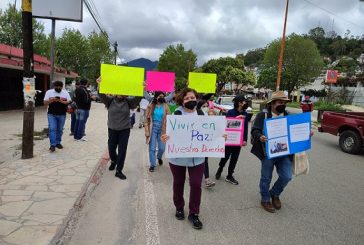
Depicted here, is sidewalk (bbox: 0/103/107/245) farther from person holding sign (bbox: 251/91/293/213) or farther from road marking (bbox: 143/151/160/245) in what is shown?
person holding sign (bbox: 251/91/293/213)

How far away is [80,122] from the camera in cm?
1070

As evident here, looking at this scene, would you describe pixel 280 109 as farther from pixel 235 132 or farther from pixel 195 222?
pixel 195 222

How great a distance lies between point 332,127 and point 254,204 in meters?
7.59

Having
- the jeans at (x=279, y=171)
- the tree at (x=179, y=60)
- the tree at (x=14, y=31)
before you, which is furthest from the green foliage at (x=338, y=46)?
the jeans at (x=279, y=171)

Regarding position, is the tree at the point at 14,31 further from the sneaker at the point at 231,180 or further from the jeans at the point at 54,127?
the sneaker at the point at 231,180

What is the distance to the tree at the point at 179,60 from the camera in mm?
81562

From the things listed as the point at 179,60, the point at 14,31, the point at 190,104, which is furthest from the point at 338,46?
the point at 190,104

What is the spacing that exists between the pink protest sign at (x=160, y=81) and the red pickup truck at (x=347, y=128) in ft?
20.5

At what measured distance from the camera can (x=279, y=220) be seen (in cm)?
500

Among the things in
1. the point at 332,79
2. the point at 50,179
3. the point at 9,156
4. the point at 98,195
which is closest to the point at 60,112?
the point at 9,156

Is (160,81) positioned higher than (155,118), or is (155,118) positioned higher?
(160,81)

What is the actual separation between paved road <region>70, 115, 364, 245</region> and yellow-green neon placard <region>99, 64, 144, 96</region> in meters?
1.68

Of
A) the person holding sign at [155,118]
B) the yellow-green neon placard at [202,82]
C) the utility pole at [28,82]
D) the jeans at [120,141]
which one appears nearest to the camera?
the jeans at [120,141]

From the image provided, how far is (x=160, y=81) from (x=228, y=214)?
3.93 meters
